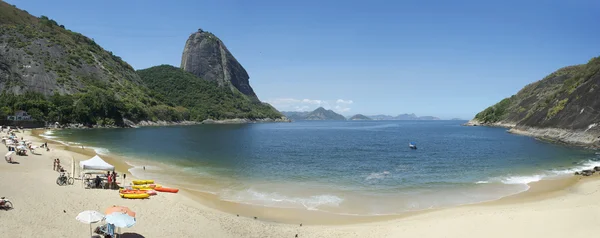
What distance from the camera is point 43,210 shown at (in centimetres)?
1767

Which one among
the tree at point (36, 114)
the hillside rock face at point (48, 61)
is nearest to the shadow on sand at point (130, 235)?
the tree at point (36, 114)

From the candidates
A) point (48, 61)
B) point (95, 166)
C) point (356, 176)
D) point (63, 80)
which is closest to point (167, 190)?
point (95, 166)

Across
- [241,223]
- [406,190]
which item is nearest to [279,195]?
[241,223]

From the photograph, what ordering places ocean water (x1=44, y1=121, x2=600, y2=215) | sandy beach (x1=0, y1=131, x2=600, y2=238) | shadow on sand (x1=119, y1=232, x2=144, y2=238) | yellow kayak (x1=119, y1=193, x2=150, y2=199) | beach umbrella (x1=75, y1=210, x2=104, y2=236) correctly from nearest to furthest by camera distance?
beach umbrella (x1=75, y1=210, x2=104, y2=236) → shadow on sand (x1=119, y1=232, x2=144, y2=238) → sandy beach (x1=0, y1=131, x2=600, y2=238) → yellow kayak (x1=119, y1=193, x2=150, y2=199) → ocean water (x1=44, y1=121, x2=600, y2=215)

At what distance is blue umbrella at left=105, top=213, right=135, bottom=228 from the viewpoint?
557 inches

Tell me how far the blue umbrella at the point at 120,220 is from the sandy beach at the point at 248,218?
2089 mm

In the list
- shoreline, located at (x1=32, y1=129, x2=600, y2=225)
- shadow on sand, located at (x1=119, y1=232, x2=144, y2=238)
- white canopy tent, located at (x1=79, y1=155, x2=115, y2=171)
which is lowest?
shoreline, located at (x1=32, y1=129, x2=600, y2=225)

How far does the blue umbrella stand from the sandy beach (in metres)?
2.09

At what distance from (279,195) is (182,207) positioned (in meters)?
7.83

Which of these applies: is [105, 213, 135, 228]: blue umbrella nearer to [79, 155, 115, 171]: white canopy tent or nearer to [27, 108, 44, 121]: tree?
[79, 155, 115, 171]: white canopy tent

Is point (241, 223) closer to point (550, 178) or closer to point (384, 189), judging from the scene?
point (384, 189)

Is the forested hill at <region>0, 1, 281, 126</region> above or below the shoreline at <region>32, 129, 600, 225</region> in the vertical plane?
above

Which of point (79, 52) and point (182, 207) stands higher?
point (79, 52)

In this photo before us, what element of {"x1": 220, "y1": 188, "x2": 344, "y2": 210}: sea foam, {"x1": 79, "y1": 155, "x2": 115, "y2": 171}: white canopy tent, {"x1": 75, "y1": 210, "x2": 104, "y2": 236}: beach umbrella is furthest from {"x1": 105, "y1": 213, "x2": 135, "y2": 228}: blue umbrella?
{"x1": 79, "y1": 155, "x2": 115, "y2": 171}: white canopy tent
